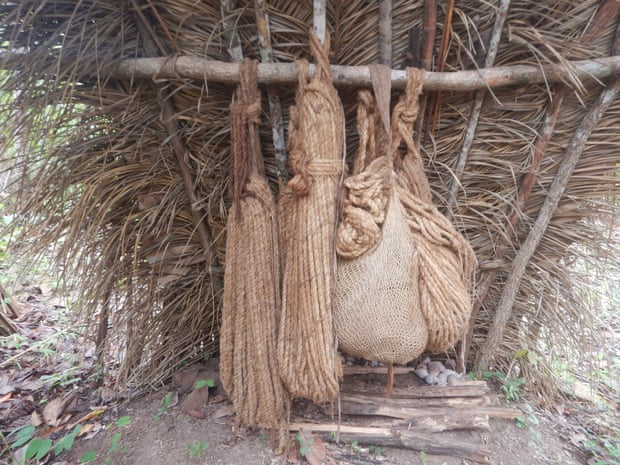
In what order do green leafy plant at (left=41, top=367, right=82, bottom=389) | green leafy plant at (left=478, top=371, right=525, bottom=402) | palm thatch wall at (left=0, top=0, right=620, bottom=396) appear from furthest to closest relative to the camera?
1. green leafy plant at (left=41, top=367, right=82, bottom=389)
2. green leafy plant at (left=478, top=371, right=525, bottom=402)
3. palm thatch wall at (left=0, top=0, right=620, bottom=396)

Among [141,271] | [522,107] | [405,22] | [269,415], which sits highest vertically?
[405,22]

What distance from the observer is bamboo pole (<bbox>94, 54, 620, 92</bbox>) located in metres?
1.17

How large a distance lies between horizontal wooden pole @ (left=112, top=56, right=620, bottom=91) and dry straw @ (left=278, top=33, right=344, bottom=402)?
3.7 inches

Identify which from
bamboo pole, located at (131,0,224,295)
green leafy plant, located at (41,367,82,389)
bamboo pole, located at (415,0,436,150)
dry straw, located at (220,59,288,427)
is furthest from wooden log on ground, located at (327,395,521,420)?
green leafy plant, located at (41,367,82,389)

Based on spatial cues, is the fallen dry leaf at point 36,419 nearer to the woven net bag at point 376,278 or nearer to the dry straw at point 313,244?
the dry straw at point 313,244

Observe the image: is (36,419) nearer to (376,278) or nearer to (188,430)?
(188,430)

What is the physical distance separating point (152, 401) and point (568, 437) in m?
2.13

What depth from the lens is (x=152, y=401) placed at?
159cm

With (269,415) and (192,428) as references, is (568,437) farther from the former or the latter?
(192,428)

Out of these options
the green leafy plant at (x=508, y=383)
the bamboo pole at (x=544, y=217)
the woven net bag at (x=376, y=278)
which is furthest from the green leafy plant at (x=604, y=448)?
the woven net bag at (x=376, y=278)

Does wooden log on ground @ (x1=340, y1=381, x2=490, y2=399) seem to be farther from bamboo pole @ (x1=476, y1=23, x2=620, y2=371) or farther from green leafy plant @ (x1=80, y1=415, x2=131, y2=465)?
green leafy plant @ (x1=80, y1=415, x2=131, y2=465)

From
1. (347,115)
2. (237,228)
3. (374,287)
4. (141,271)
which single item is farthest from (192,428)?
(347,115)

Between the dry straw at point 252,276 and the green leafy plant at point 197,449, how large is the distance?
0.22 meters

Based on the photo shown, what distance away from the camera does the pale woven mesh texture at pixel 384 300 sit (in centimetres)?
107
